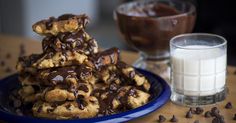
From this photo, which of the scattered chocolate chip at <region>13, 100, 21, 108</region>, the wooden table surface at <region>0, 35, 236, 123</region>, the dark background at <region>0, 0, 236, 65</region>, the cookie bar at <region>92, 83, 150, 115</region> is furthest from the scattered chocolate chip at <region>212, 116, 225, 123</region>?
the dark background at <region>0, 0, 236, 65</region>

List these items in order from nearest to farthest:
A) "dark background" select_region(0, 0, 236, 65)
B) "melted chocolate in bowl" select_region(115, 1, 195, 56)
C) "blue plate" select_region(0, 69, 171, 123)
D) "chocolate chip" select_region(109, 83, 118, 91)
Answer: "blue plate" select_region(0, 69, 171, 123), "chocolate chip" select_region(109, 83, 118, 91), "melted chocolate in bowl" select_region(115, 1, 195, 56), "dark background" select_region(0, 0, 236, 65)

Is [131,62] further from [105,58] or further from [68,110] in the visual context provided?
[68,110]

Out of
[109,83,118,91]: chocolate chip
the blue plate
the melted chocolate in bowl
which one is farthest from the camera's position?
the melted chocolate in bowl

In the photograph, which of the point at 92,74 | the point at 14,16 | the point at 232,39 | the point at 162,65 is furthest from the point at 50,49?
the point at 14,16

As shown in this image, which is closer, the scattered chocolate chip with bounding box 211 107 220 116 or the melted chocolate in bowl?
the scattered chocolate chip with bounding box 211 107 220 116

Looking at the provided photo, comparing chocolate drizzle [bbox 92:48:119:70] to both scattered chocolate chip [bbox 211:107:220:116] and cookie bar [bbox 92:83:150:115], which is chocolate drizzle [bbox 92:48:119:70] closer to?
cookie bar [bbox 92:83:150:115]

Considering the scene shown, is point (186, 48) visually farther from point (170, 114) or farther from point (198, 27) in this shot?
point (198, 27)
